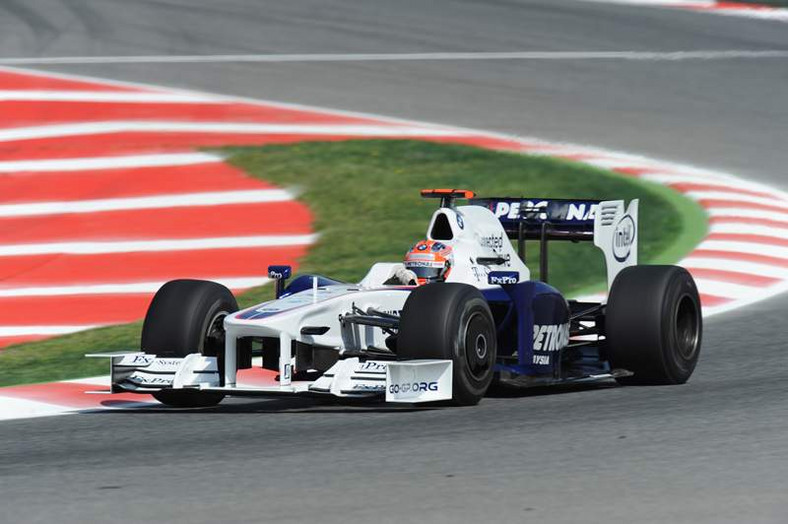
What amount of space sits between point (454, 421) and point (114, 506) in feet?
7.95

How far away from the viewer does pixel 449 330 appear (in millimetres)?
8461

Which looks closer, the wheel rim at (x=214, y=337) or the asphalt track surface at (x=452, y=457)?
the asphalt track surface at (x=452, y=457)


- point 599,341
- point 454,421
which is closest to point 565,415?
point 454,421

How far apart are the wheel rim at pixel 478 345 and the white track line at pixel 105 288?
494 centimetres

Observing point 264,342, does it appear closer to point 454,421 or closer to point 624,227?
point 454,421

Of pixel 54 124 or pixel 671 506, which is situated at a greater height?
pixel 54 124

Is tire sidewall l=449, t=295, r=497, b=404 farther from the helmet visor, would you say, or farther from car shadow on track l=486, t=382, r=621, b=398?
the helmet visor

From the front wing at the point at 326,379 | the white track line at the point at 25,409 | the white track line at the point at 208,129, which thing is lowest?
the white track line at the point at 25,409

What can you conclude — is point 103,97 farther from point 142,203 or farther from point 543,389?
point 543,389

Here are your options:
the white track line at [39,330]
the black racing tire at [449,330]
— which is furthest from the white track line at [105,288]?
the black racing tire at [449,330]

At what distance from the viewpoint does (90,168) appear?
17.3 m

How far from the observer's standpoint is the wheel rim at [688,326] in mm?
9883

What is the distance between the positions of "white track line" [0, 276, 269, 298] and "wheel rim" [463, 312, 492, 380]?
195 inches

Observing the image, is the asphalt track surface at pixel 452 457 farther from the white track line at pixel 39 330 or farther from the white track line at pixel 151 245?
the white track line at pixel 151 245
